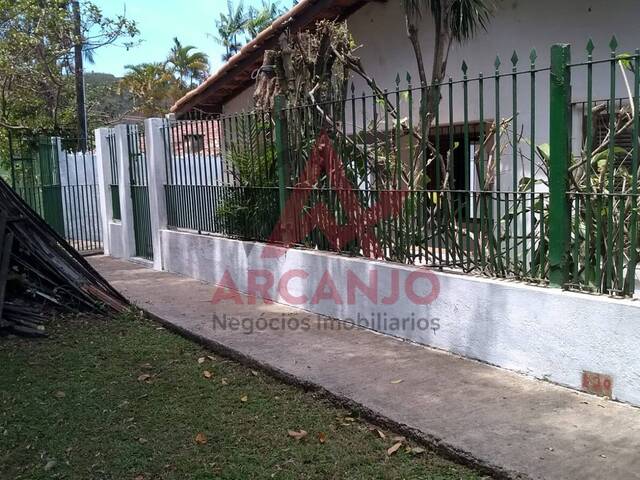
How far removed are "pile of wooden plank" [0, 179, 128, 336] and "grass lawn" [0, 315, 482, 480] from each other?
642 millimetres

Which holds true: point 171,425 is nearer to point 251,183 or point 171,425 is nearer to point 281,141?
→ point 281,141

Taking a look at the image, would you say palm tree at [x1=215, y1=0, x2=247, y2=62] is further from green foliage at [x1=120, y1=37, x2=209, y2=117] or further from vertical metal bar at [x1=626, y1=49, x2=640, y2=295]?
vertical metal bar at [x1=626, y1=49, x2=640, y2=295]

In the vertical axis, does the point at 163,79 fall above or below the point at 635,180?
above

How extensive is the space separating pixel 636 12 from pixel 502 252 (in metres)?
3.97

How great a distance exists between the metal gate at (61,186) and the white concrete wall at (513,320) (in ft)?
24.3

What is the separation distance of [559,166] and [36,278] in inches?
218

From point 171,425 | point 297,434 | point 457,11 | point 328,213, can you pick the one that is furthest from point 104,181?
point 297,434

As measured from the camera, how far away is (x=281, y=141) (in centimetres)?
726

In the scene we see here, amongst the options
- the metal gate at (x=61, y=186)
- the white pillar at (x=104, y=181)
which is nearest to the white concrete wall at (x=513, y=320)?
the white pillar at (x=104, y=181)

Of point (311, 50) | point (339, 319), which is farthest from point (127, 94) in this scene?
point (339, 319)

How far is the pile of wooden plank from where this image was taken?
6.50m

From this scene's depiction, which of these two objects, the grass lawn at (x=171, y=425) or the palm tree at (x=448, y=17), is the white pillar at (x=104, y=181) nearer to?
the grass lawn at (x=171, y=425)

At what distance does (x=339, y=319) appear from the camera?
6.56 meters

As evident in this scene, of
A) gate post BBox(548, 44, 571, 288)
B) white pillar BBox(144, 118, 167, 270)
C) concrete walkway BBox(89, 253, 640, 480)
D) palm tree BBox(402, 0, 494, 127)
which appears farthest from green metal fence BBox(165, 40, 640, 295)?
palm tree BBox(402, 0, 494, 127)
